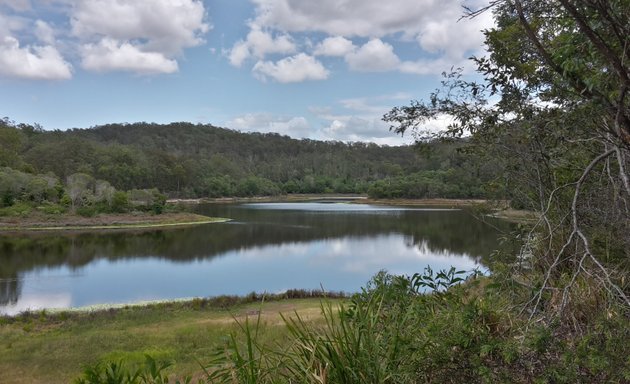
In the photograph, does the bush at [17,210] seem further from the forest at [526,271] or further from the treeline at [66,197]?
the forest at [526,271]

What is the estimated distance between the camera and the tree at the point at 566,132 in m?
2.14

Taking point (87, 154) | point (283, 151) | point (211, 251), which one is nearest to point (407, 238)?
point (211, 251)

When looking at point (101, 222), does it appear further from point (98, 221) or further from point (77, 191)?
point (77, 191)

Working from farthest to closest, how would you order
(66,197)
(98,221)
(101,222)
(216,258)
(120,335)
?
(66,197) < (98,221) < (101,222) < (216,258) < (120,335)

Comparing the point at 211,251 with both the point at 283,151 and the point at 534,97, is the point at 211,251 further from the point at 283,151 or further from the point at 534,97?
the point at 283,151

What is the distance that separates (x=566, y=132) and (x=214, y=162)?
10560 cm

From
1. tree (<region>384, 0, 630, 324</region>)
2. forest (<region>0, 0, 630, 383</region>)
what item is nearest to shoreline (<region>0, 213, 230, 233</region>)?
forest (<region>0, 0, 630, 383</region>)

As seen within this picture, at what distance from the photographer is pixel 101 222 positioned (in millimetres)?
44188

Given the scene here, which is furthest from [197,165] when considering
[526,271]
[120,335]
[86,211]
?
[526,271]

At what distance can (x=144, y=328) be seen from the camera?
12.8m

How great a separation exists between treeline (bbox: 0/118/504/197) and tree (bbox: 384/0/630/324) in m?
32.6

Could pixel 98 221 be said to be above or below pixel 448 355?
below

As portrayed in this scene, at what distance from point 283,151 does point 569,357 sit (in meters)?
139

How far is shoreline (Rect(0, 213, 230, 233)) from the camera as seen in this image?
40531mm
